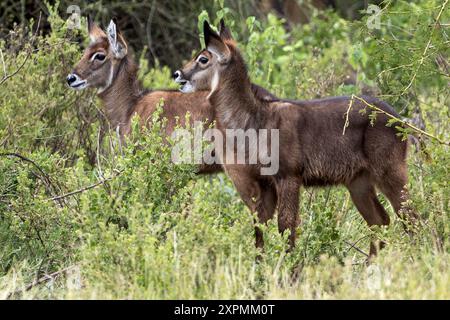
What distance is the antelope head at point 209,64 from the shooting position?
8.12 metres

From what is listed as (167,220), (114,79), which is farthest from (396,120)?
(114,79)

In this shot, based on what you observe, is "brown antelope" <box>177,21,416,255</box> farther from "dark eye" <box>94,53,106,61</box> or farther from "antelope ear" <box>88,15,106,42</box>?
"antelope ear" <box>88,15,106,42</box>

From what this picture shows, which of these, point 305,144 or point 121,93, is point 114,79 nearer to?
point 121,93

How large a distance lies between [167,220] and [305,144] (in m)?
1.34

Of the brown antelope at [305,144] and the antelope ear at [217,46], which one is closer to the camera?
the brown antelope at [305,144]

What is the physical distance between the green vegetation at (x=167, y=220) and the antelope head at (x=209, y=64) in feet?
3.04

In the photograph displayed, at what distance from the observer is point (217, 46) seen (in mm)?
8141

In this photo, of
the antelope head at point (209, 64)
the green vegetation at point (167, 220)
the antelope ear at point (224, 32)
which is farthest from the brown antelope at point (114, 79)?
the antelope ear at point (224, 32)

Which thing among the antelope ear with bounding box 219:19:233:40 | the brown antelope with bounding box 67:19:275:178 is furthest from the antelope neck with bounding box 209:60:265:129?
the brown antelope with bounding box 67:19:275:178

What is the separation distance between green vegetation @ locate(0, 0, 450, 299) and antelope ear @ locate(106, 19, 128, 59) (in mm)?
456

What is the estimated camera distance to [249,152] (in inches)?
311

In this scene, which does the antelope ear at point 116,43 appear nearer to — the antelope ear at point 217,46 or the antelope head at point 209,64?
the antelope head at point 209,64

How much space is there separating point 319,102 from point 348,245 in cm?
114
